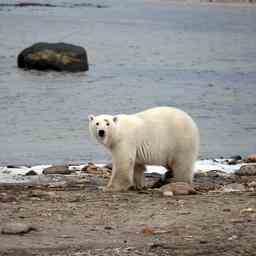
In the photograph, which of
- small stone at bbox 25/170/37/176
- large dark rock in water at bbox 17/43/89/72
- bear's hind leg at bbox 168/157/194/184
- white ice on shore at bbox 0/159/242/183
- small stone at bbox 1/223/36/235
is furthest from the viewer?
large dark rock in water at bbox 17/43/89/72

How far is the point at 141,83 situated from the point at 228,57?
17665 millimetres

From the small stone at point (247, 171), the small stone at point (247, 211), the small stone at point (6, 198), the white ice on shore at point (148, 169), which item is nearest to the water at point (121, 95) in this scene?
the white ice on shore at point (148, 169)

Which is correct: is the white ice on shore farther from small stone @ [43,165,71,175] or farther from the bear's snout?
the bear's snout

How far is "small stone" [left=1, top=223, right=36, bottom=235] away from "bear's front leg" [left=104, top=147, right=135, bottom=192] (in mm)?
2892

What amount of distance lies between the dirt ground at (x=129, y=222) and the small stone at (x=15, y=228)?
46mm

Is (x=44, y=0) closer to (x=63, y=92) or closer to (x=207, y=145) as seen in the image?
(x=63, y=92)

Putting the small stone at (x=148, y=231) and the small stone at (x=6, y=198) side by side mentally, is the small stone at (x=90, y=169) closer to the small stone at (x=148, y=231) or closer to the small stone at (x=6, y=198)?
the small stone at (x=6, y=198)

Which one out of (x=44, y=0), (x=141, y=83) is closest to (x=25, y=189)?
(x=141, y=83)

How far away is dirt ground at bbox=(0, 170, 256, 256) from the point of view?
6.98 metres

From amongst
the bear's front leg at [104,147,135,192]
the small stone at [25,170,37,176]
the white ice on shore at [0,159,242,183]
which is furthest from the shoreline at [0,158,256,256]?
the small stone at [25,170,37,176]

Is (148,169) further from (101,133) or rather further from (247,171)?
(101,133)

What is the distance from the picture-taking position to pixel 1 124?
21578 mm

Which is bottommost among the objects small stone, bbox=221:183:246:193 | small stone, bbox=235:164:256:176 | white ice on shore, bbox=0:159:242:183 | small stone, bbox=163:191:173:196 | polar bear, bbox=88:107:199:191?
white ice on shore, bbox=0:159:242:183

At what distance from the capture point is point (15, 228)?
7.52 metres
